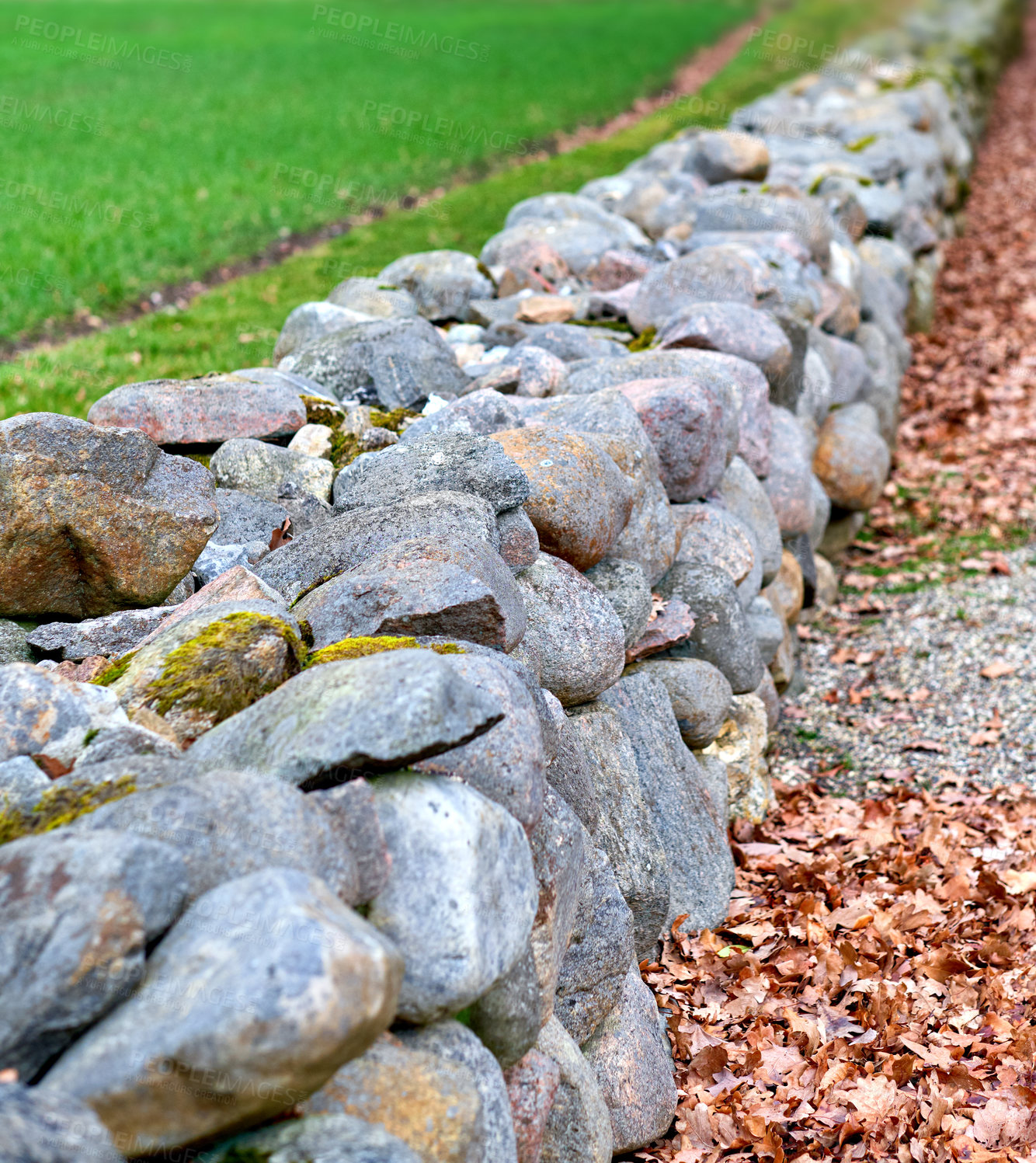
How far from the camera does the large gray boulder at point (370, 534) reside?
3203 mm

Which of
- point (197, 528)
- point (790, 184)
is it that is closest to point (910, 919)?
point (197, 528)

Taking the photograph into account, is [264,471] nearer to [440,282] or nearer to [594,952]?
[594,952]

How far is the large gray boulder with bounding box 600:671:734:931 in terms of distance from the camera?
396 centimetres

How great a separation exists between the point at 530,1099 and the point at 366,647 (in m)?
1.13

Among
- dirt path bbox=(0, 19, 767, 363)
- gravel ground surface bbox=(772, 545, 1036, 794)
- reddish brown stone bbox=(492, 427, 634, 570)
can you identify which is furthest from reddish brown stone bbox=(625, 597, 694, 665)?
dirt path bbox=(0, 19, 767, 363)

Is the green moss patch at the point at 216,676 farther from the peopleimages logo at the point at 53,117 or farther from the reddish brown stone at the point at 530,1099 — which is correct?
the peopleimages logo at the point at 53,117

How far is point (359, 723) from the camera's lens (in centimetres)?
224

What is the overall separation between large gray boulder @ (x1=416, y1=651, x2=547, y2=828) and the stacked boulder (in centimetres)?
1

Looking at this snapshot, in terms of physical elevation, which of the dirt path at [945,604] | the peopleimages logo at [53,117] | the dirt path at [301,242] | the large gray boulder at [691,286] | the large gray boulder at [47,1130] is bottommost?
the dirt path at [945,604]

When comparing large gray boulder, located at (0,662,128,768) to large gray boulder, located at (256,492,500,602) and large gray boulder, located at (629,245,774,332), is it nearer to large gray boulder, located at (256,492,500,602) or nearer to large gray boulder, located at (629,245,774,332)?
large gray boulder, located at (256,492,500,602)

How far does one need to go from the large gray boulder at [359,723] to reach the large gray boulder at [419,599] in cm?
46

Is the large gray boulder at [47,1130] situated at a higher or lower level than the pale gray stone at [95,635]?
higher

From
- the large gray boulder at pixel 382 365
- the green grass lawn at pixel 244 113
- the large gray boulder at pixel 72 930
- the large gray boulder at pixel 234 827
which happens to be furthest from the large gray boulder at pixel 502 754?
the green grass lawn at pixel 244 113

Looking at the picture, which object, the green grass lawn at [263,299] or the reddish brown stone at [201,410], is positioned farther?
the green grass lawn at [263,299]
